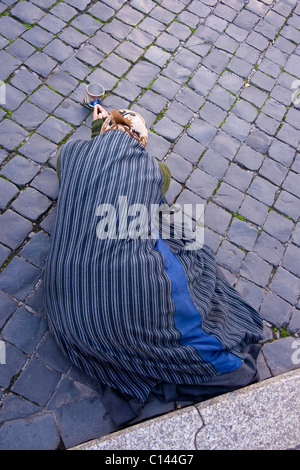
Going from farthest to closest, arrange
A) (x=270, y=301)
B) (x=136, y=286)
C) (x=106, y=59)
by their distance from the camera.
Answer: (x=106, y=59), (x=270, y=301), (x=136, y=286)

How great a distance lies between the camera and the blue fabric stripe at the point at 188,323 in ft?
8.28

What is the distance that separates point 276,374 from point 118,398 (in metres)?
1.13

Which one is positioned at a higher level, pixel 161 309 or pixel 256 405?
pixel 161 309

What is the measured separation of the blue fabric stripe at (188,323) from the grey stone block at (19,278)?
0.94 meters

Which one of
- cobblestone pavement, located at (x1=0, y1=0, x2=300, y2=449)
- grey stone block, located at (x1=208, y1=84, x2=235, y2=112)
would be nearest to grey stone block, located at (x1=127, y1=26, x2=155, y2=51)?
cobblestone pavement, located at (x1=0, y1=0, x2=300, y2=449)

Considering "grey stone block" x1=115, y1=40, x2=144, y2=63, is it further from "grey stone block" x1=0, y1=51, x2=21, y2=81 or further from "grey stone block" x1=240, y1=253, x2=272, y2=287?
"grey stone block" x1=240, y1=253, x2=272, y2=287

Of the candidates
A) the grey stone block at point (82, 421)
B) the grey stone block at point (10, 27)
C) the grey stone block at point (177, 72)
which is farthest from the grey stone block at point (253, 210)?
the grey stone block at point (10, 27)

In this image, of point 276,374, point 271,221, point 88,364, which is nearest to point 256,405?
point 276,374

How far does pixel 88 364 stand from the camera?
2633 mm

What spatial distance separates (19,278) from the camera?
295 centimetres

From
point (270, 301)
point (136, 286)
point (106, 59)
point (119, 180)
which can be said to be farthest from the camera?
point (106, 59)

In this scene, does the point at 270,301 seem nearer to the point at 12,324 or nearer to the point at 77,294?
the point at 77,294

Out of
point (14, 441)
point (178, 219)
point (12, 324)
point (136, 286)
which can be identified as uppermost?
point (136, 286)

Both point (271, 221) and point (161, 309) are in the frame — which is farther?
point (271, 221)
